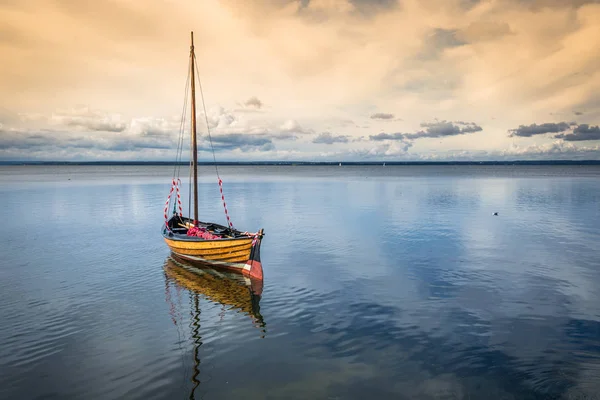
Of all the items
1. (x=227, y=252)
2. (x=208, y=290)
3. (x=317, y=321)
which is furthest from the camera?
(x=227, y=252)

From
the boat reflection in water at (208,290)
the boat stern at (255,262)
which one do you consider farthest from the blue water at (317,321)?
the boat stern at (255,262)

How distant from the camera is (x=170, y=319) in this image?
1730 cm

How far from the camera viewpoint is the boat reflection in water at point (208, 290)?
55.5ft

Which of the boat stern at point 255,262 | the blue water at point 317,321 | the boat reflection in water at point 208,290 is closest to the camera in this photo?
the blue water at point 317,321

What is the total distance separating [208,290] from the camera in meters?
21.6

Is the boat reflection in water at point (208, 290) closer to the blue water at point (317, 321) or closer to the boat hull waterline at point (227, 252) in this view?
the blue water at point (317, 321)

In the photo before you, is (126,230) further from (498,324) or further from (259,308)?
(498,324)

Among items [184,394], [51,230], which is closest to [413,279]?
[184,394]

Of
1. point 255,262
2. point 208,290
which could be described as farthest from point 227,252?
point 208,290

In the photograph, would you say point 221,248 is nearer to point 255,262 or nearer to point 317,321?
point 255,262

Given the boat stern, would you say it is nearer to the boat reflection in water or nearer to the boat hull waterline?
the boat hull waterline

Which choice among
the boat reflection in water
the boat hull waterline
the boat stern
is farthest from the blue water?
the boat hull waterline

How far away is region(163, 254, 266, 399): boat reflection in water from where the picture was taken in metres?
16.9

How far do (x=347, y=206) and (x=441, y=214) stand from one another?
50.1ft
